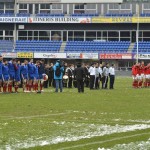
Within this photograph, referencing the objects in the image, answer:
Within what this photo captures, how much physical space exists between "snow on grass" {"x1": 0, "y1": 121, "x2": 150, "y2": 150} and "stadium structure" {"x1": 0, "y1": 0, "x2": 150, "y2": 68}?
5706 centimetres

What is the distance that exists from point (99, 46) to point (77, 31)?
4.26 metres

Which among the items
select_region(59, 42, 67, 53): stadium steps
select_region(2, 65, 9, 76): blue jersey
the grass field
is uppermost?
select_region(59, 42, 67, 53): stadium steps

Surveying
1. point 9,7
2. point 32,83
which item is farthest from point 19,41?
point 32,83

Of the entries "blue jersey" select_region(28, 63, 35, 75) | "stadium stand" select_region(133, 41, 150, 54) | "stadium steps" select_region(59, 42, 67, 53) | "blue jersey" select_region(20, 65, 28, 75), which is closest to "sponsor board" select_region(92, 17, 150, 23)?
"stadium stand" select_region(133, 41, 150, 54)

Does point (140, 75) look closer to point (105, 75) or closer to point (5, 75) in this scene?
point (105, 75)

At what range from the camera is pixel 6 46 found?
77.1 meters

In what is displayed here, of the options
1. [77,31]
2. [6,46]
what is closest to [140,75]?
[77,31]

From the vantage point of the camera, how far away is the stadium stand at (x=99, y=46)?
74.6 meters

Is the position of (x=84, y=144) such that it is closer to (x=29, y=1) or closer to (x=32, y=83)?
(x=32, y=83)

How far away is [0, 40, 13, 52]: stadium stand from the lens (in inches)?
3003

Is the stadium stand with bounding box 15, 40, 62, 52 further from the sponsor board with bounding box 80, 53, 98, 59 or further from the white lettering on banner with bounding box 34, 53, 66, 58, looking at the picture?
the sponsor board with bounding box 80, 53, 98, 59

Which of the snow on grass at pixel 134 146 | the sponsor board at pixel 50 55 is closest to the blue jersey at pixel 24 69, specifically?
the snow on grass at pixel 134 146

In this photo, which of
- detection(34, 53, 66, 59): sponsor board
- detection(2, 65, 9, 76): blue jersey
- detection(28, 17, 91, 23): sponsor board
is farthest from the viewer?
detection(28, 17, 91, 23): sponsor board

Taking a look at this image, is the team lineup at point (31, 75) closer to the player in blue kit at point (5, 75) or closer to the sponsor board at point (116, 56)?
the player in blue kit at point (5, 75)
